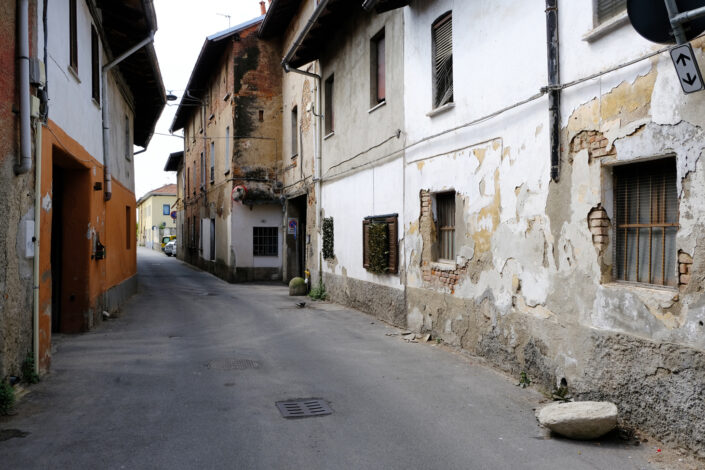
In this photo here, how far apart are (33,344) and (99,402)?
1.17 m

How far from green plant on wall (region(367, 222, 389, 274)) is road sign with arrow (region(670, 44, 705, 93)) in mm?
6531

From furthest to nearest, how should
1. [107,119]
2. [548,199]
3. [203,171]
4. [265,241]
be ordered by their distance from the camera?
[203,171], [265,241], [107,119], [548,199]

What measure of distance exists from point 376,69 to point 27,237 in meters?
7.56

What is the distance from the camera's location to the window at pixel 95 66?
9.95m

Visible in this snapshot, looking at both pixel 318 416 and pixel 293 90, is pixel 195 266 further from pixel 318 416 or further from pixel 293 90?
pixel 318 416

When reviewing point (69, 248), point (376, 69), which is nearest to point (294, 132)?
point (376, 69)

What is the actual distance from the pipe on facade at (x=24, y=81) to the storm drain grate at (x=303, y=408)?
3454 mm

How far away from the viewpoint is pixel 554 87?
18.6 ft

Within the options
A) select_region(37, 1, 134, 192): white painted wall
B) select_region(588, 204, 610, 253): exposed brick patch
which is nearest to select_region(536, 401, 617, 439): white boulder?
select_region(588, 204, 610, 253): exposed brick patch

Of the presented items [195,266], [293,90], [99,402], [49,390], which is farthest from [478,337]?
[195,266]

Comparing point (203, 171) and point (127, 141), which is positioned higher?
point (203, 171)

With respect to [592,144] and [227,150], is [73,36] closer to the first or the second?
[592,144]

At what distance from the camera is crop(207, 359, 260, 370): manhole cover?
6.90 m

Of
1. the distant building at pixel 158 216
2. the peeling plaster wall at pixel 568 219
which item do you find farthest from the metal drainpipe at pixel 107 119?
the distant building at pixel 158 216
